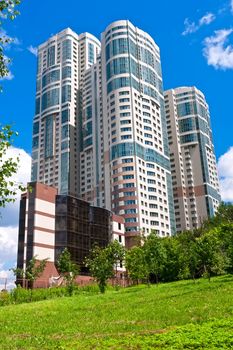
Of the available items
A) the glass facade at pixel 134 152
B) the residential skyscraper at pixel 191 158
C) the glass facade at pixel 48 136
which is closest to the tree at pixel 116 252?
the glass facade at pixel 134 152

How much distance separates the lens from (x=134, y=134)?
12988 centimetres

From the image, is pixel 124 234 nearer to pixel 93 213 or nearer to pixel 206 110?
pixel 93 213

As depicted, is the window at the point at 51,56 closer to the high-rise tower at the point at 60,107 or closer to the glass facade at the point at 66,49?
the high-rise tower at the point at 60,107

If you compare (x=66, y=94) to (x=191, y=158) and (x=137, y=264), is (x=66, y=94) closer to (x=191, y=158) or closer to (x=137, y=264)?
(x=191, y=158)

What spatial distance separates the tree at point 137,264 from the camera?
52181mm

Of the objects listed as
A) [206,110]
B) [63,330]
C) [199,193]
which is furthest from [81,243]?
[206,110]

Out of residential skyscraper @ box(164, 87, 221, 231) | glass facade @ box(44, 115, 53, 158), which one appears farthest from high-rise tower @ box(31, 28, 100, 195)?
residential skyscraper @ box(164, 87, 221, 231)

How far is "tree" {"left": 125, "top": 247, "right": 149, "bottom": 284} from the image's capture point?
52181 millimetres

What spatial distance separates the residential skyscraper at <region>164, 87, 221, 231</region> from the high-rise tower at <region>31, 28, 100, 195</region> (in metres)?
42.9

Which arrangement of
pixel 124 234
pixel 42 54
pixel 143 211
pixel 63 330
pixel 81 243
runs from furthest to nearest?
pixel 42 54 < pixel 143 211 < pixel 124 234 < pixel 81 243 < pixel 63 330

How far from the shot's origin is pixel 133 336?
503 inches

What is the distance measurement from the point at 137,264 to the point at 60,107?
419 feet

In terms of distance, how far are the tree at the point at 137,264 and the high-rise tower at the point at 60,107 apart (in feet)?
322

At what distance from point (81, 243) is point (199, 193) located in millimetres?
86344
